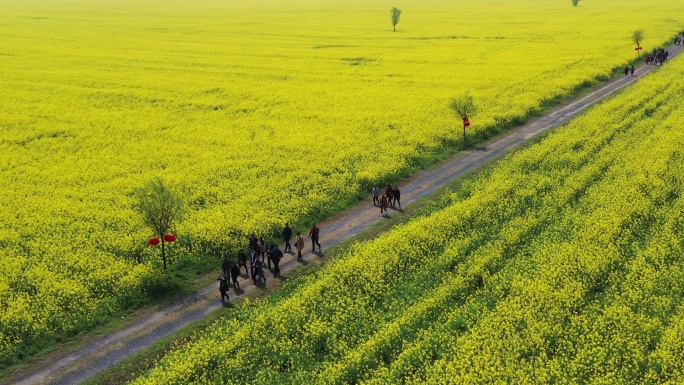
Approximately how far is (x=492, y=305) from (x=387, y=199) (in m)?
12.0

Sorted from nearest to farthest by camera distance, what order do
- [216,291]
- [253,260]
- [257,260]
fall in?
[216,291], [257,260], [253,260]

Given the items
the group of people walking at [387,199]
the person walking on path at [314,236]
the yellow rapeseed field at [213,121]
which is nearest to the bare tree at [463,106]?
the yellow rapeseed field at [213,121]

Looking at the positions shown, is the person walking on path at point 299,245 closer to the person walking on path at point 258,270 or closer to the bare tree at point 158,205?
the person walking on path at point 258,270

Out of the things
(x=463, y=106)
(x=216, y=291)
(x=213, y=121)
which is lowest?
(x=216, y=291)

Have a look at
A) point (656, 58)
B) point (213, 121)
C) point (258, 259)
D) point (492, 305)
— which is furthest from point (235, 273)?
point (656, 58)

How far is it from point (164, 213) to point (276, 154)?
56.9 ft

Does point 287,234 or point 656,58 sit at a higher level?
point 656,58

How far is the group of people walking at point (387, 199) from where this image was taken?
32.0 m

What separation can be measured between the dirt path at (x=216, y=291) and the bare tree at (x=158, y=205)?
11.6 feet

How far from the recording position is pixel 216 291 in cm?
2508

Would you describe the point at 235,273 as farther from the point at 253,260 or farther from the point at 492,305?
the point at 492,305

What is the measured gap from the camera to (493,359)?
1803 centimetres

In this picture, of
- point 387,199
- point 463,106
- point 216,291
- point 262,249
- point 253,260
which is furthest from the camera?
point 463,106

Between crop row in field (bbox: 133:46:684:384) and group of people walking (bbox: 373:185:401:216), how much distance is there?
2.98 m
